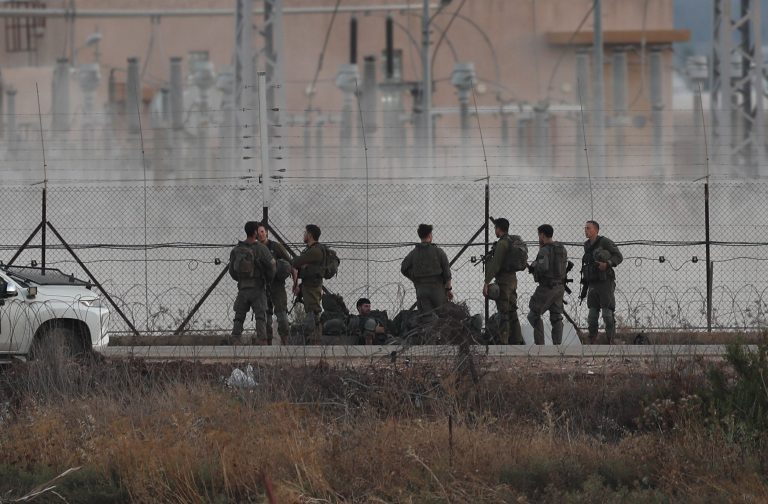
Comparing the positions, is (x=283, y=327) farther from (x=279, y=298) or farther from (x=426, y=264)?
(x=426, y=264)

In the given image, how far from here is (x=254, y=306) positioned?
1360 centimetres

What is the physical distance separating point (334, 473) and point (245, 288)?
16.9 feet

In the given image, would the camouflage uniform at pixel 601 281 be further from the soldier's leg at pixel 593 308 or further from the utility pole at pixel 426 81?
the utility pole at pixel 426 81

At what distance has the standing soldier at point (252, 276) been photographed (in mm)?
13398

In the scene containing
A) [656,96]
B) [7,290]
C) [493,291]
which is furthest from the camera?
[656,96]

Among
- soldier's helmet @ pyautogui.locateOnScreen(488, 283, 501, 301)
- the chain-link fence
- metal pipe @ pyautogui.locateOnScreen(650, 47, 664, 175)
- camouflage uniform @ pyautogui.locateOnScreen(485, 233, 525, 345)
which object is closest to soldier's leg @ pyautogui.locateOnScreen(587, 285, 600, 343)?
camouflage uniform @ pyautogui.locateOnScreen(485, 233, 525, 345)

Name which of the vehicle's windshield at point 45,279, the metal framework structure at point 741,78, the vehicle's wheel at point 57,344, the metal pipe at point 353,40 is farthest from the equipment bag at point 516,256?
the metal pipe at point 353,40

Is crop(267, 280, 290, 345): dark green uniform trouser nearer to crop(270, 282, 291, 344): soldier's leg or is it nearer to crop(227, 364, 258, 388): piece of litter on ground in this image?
crop(270, 282, 291, 344): soldier's leg

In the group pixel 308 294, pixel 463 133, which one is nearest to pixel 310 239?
pixel 308 294

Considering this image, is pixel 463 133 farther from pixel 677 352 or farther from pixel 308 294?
pixel 677 352

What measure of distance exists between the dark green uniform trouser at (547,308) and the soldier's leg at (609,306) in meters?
0.40

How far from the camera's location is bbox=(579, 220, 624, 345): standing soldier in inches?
534

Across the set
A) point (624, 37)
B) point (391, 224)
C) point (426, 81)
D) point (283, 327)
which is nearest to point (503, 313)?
point (283, 327)

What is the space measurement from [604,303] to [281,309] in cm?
300
